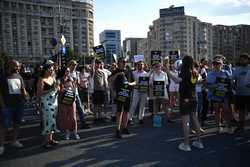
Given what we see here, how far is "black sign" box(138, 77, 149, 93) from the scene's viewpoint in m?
10.7

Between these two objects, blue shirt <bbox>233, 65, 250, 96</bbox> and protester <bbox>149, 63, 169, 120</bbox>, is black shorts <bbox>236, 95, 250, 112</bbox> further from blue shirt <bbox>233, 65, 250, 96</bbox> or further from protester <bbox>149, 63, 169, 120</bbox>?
protester <bbox>149, 63, 169, 120</bbox>

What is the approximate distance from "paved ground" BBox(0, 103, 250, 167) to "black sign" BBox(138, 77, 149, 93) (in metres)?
1.68

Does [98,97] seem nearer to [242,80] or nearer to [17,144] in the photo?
[17,144]

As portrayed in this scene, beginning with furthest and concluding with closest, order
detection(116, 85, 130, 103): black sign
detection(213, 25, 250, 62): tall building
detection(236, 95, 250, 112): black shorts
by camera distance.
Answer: detection(213, 25, 250, 62): tall building < detection(236, 95, 250, 112): black shorts < detection(116, 85, 130, 103): black sign

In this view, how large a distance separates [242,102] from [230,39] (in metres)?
139

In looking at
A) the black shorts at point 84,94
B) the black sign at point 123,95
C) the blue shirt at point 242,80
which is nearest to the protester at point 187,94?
the black sign at point 123,95

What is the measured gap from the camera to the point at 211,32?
13800 centimetres

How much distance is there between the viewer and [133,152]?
743 cm

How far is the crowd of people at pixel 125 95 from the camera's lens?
7698 mm

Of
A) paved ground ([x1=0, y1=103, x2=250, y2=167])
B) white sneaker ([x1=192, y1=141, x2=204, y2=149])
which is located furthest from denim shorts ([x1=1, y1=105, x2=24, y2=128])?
white sneaker ([x1=192, y1=141, x2=204, y2=149])

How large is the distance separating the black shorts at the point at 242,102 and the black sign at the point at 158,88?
2340 millimetres

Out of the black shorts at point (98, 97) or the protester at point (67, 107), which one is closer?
the protester at point (67, 107)

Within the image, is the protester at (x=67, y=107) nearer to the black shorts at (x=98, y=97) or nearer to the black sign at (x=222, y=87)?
the black shorts at (x=98, y=97)

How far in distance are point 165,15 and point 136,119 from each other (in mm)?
119087
